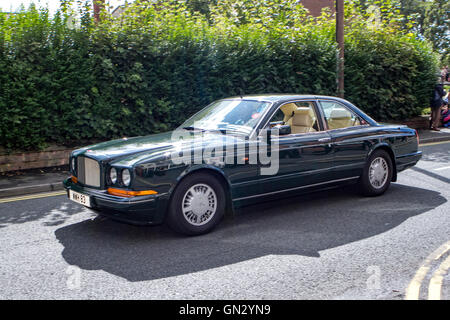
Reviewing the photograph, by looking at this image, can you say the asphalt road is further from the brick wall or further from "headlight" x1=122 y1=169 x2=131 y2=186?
the brick wall

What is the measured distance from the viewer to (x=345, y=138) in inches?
264

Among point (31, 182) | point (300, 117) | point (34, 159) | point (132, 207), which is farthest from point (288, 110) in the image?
point (34, 159)

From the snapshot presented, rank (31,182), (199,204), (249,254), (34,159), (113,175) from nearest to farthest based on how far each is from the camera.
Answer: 1. (249,254)
2. (113,175)
3. (199,204)
4. (31,182)
5. (34,159)

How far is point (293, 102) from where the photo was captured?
6.46 meters

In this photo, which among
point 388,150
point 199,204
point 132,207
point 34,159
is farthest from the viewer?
point 34,159

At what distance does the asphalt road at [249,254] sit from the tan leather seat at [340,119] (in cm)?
112

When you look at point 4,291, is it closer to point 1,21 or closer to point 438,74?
point 1,21

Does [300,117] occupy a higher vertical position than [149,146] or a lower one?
higher

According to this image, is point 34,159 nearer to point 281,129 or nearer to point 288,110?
point 288,110

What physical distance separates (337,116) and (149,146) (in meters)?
2.87

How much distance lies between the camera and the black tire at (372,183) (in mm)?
6984

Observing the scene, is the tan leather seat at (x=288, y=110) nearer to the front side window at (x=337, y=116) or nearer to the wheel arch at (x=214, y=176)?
the front side window at (x=337, y=116)

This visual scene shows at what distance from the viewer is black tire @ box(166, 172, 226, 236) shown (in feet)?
17.0
